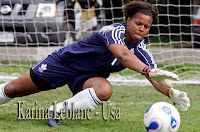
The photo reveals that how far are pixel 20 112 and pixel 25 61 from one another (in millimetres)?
4402

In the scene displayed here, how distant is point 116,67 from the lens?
3723mm

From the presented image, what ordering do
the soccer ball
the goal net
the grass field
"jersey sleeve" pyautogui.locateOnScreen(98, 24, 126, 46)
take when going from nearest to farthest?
the soccer ball
"jersey sleeve" pyautogui.locateOnScreen(98, 24, 126, 46)
the grass field
the goal net

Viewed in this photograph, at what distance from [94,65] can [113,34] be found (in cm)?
46

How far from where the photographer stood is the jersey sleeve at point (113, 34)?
3.30 meters

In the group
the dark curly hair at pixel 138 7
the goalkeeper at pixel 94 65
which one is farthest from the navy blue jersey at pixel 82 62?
the dark curly hair at pixel 138 7

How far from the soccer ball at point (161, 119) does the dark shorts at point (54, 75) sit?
80 centimetres

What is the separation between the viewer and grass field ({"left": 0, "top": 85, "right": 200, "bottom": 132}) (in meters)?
3.52

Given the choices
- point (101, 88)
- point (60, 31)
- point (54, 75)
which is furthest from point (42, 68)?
point (60, 31)

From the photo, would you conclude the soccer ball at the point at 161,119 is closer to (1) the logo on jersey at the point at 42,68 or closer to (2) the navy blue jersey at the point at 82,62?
(2) the navy blue jersey at the point at 82,62

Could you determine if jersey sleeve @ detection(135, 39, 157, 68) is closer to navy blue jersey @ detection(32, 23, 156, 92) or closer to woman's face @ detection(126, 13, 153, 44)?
navy blue jersey @ detection(32, 23, 156, 92)

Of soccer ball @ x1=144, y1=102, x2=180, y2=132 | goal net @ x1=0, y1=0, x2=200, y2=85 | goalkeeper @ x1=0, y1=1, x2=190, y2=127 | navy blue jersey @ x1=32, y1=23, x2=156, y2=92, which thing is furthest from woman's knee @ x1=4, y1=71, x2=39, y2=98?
goal net @ x1=0, y1=0, x2=200, y2=85

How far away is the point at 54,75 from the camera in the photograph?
369 centimetres

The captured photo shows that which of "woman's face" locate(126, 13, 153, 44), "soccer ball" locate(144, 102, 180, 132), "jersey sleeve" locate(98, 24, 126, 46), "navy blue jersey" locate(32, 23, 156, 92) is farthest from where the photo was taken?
"navy blue jersey" locate(32, 23, 156, 92)

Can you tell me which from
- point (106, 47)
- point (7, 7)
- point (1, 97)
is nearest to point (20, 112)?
point (1, 97)
